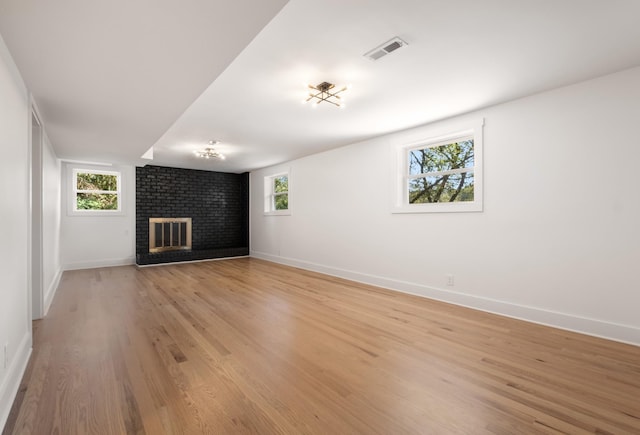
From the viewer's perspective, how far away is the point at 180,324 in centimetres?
303

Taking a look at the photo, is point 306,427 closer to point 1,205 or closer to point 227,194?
point 1,205

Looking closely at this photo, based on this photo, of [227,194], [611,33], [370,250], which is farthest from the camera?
[227,194]

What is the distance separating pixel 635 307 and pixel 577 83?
85.0 inches

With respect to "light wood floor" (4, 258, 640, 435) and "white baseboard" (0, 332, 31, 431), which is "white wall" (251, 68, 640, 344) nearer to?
"light wood floor" (4, 258, 640, 435)

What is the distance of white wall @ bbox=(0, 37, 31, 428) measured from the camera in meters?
1.73

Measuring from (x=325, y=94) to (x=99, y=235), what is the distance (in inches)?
251

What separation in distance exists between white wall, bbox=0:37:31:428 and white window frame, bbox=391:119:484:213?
4103 millimetres

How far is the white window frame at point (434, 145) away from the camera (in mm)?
3566

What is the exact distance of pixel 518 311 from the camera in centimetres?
320

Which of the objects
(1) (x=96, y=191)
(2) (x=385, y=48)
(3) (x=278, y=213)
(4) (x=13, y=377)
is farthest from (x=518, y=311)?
(1) (x=96, y=191)

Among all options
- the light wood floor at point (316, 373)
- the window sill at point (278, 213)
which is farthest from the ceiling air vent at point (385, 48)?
the window sill at point (278, 213)

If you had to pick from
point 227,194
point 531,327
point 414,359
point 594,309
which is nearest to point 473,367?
point 414,359

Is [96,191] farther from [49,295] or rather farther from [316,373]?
[316,373]

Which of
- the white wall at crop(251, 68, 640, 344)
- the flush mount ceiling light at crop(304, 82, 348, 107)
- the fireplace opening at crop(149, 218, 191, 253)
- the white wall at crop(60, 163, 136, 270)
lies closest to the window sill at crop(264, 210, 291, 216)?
the fireplace opening at crop(149, 218, 191, 253)
